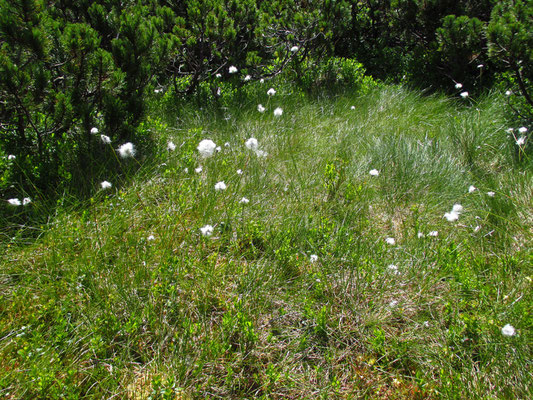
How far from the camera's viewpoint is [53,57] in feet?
9.51

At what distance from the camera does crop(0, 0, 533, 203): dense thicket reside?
279 cm

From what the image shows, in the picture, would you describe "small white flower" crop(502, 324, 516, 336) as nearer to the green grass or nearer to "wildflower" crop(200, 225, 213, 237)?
the green grass

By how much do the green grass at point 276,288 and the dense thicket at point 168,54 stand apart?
2.12 feet

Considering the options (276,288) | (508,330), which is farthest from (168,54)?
(508,330)

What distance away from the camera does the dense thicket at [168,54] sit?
2793mm

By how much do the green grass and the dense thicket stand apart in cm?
65

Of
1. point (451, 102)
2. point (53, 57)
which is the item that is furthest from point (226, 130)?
point (451, 102)

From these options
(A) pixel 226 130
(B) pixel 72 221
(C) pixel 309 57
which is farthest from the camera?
(C) pixel 309 57

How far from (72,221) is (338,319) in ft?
6.51

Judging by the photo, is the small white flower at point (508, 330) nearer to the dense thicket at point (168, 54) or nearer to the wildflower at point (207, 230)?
the wildflower at point (207, 230)

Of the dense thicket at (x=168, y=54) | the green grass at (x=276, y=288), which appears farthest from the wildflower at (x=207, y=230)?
the dense thicket at (x=168, y=54)

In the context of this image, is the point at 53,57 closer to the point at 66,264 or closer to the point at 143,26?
the point at 143,26

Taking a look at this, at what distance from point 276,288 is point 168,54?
A: 3006mm

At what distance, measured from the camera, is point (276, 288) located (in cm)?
216
